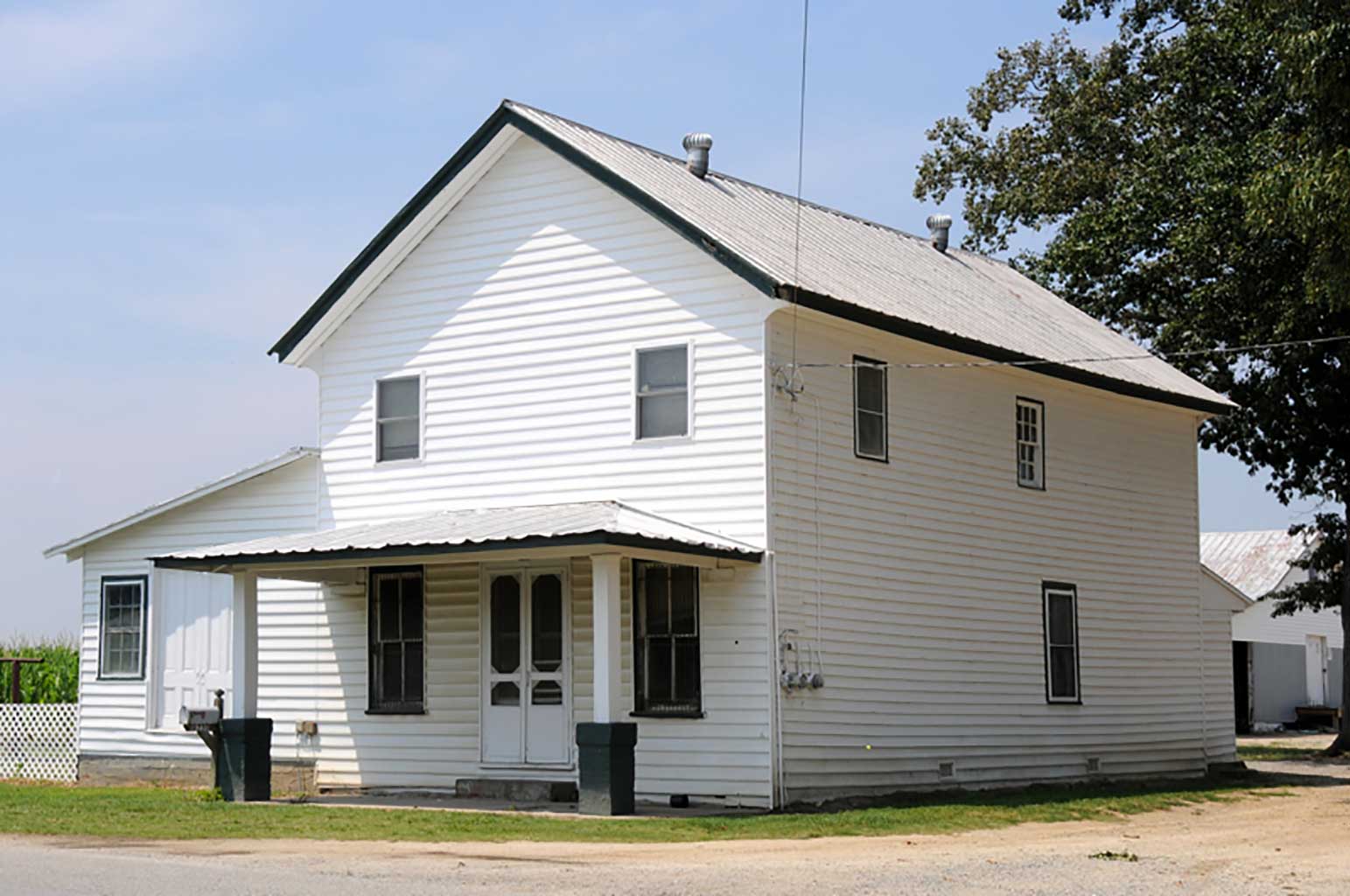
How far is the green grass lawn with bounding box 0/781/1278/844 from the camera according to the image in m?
16.6

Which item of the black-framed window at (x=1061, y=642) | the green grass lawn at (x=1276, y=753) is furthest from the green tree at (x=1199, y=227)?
the black-framed window at (x=1061, y=642)

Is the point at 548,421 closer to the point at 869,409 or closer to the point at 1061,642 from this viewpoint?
the point at 869,409

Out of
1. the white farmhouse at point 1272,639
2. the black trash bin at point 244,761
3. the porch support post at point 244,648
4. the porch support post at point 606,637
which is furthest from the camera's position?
the white farmhouse at point 1272,639

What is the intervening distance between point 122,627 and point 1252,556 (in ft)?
125

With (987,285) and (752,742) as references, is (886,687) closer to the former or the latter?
(752,742)

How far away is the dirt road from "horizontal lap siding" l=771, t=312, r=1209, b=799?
3.71m

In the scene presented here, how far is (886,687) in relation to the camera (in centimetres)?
2141

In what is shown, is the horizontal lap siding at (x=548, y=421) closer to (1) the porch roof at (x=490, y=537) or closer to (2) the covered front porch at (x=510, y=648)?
(2) the covered front porch at (x=510, y=648)

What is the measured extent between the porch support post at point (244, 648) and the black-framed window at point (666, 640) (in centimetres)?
463

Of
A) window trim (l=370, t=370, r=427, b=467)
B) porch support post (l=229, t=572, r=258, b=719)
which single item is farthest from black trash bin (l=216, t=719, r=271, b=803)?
window trim (l=370, t=370, r=427, b=467)

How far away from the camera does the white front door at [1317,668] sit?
165 feet

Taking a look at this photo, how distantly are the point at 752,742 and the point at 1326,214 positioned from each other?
9.01 meters

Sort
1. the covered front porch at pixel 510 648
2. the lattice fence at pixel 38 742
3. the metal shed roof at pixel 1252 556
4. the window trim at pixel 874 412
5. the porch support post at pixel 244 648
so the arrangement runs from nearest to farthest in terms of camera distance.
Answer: the covered front porch at pixel 510 648
the window trim at pixel 874 412
the porch support post at pixel 244 648
the lattice fence at pixel 38 742
the metal shed roof at pixel 1252 556

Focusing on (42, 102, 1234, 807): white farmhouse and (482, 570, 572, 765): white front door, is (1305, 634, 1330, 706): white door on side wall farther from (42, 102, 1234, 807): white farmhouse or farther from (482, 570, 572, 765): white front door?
(482, 570, 572, 765): white front door
